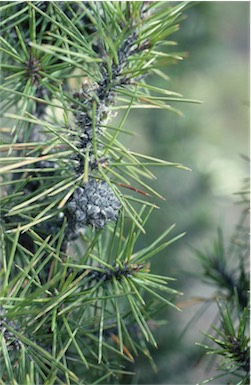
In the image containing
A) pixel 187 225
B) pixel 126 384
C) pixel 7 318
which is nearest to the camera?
pixel 7 318

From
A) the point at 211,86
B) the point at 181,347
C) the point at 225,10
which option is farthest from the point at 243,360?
the point at 211,86

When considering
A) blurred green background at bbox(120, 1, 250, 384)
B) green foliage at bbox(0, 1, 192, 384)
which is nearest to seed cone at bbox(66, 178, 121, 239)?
green foliage at bbox(0, 1, 192, 384)

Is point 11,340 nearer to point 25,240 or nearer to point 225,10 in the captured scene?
point 25,240

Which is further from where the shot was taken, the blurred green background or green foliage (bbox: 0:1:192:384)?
the blurred green background

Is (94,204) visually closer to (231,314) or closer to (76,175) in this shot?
(76,175)

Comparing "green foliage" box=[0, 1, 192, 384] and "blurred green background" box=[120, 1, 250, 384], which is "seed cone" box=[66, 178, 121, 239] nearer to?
"green foliage" box=[0, 1, 192, 384]

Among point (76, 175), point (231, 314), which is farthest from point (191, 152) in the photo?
point (76, 175)

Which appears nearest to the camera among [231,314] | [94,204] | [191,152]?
[94,204]

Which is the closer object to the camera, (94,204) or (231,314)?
(94,204)

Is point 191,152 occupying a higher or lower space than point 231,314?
higher

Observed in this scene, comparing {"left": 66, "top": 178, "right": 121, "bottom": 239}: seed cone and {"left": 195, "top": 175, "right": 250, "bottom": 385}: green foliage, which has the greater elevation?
{"left": 66, "top": 178, "right": 121, "bottom": 239}: seed cone

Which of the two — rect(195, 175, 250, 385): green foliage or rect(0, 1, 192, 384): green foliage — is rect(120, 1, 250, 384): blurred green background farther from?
rect(0, 1, 192, 384): green foliage
